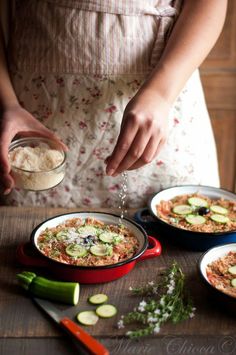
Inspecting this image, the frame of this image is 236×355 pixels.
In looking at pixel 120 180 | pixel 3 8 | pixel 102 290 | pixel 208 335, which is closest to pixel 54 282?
pixel 102 290

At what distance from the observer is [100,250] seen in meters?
1.67

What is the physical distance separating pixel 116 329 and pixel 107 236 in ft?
1.24

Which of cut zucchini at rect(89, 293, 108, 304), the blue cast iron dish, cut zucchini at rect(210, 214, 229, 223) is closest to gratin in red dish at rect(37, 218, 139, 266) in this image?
cut zucchini at rect(89, 293, 108, 304)

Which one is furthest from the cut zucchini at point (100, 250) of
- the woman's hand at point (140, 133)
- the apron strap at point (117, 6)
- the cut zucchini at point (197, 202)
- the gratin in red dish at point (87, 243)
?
the apron strap at point (117, 6)

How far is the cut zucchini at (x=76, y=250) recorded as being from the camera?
1638 mm

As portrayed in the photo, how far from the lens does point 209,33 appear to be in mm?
1917

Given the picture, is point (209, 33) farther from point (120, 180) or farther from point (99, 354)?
point (99, 354)

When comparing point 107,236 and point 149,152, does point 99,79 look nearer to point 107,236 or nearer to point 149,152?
point 149,152

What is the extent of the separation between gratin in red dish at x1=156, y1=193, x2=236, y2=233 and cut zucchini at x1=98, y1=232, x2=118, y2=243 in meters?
0.22

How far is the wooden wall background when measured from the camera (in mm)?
2780

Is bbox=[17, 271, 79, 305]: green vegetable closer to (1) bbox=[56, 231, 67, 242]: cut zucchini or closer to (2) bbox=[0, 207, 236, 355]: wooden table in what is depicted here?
(2) bbox=[0, 207, 236, 355]: wooden table

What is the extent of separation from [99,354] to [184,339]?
0.22m

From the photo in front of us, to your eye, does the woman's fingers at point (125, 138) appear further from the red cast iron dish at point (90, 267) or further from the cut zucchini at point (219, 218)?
the cut zucchini at point (219, 218)

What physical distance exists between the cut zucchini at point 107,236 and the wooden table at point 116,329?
0.36ft
